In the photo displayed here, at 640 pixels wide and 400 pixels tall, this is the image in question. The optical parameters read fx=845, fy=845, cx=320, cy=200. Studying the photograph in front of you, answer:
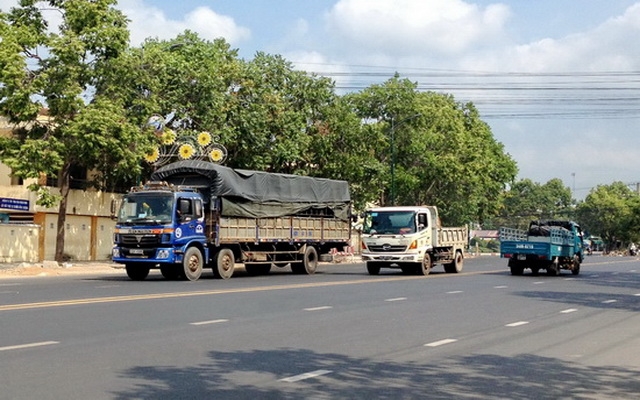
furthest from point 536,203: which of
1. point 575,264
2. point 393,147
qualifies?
point 575,264

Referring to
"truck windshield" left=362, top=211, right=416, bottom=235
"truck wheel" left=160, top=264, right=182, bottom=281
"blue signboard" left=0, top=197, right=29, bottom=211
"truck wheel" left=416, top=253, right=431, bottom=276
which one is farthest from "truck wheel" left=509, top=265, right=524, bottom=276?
"blue signboard" left=0, top=197, right=29, bottom=211

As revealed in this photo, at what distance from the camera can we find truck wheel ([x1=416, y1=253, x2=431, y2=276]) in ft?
101

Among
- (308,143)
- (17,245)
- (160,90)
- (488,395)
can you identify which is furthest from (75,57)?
(488,395)

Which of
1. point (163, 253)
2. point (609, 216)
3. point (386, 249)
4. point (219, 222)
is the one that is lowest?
point (163, 253)

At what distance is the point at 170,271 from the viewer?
27328 millimetres

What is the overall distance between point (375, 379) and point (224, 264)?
1930 centimetres

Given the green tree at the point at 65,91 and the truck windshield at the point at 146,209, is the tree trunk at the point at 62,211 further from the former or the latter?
the truck windshield at the point at 146,209

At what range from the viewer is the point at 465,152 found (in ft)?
203

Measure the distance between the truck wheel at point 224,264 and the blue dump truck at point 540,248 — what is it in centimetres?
1132

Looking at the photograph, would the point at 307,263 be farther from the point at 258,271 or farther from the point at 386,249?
the point at 386,249

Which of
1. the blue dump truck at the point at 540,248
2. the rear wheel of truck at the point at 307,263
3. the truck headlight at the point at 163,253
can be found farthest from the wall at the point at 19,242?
the blue dump truck at the point at 540,248

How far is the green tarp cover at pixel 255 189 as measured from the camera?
27.5m

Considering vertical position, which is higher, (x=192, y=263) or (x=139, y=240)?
(x=139, y=240)

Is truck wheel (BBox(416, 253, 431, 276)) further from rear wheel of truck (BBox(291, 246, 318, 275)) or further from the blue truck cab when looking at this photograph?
the blue truck cab
